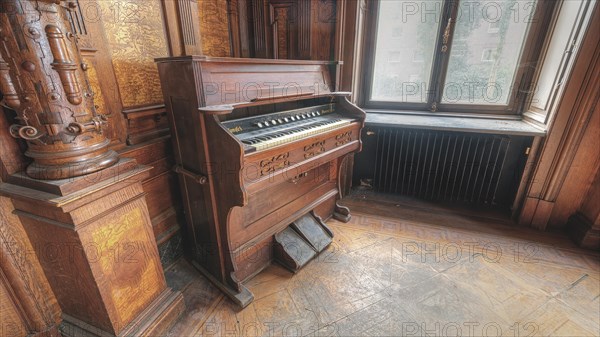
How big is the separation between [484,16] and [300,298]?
9.73 ft

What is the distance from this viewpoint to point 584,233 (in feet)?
7.34

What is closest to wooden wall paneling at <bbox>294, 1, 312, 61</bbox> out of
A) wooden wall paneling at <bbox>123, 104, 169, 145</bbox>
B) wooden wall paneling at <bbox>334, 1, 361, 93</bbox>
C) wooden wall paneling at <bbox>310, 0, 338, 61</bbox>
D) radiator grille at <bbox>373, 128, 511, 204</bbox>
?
wooden wall paneling at <bbox>310, 0, 338, 61</bbox>

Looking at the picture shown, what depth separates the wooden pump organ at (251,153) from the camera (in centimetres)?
142

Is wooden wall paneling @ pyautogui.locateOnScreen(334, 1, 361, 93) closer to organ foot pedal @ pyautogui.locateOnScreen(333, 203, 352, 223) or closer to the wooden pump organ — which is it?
the wooden pump organ

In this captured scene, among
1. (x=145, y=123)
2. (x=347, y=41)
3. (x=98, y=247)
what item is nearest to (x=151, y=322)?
(x=98, y=247)

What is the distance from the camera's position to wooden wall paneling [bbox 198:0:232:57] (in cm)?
196

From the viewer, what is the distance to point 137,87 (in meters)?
1.67

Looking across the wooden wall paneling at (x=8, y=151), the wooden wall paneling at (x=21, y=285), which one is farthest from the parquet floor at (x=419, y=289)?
the wooden wall paneling at (x=8, y=151)

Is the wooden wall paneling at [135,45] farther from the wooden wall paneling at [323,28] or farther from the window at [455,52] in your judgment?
the window at [455,52]

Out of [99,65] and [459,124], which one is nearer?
[99,65]

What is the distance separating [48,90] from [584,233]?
356 centimetres

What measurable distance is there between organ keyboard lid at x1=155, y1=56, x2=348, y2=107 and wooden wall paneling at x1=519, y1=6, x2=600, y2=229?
1.82 meters

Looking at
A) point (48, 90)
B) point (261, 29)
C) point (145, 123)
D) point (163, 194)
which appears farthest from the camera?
point (261, 29)

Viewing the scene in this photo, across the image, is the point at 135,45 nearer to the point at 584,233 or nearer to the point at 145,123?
the point at 145,123
